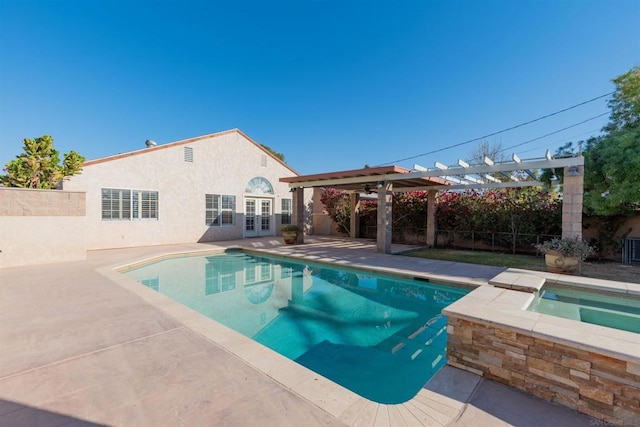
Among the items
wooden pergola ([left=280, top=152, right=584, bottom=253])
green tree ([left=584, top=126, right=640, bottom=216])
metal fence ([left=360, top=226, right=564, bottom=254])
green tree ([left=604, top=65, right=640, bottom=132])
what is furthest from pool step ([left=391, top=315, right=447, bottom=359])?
green tree ([left=604, top=65, right=640, bottom=132])

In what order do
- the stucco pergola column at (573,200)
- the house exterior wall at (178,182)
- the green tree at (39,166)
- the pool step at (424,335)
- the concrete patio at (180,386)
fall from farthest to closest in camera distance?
the house exterior wall at (178,182), the green tree at (39,166), the stucco pergola column at (573,200), the pool step at (424,335), the concrete patio at (180,386)

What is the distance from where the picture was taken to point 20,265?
898 cm

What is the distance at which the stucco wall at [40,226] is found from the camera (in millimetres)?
8789

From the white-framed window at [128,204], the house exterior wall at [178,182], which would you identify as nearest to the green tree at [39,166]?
the house exterior wall at [178,182]

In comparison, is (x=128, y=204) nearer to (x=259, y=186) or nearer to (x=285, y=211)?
(x=259, y=186)

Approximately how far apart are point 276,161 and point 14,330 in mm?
16281

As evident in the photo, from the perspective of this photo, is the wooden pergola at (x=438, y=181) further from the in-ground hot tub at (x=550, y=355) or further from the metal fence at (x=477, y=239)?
the in-ground hot tub at (x=550, y=355)

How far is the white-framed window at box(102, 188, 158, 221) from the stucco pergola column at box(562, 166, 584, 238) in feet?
56.2

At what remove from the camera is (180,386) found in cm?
281

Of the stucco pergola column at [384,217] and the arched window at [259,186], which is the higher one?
the arched window at [259,186]

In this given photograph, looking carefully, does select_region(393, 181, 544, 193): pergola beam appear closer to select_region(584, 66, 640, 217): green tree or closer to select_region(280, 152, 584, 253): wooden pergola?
select_region(280, 152, 584, 253): wooden pergola

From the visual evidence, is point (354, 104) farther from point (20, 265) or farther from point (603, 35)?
point (20, 265)

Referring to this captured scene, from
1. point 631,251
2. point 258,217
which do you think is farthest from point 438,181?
point 258,217

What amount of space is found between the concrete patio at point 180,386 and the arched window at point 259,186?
13580 millimetres
